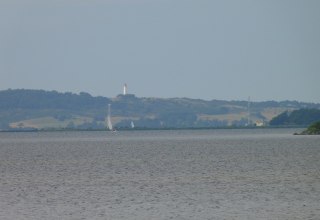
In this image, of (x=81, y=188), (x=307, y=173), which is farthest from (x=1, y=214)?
(x=307, y=173)

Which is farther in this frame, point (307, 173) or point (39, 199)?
point (307, 173)

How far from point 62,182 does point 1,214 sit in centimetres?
1605

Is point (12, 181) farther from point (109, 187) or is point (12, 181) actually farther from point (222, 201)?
point (222, 201)

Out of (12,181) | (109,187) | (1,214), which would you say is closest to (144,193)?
(109,187)

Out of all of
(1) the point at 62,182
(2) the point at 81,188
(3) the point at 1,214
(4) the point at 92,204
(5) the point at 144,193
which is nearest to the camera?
(3) the point at 1,214

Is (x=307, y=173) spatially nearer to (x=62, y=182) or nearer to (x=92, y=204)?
(x=62, y=182)

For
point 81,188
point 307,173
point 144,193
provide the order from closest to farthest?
point 144,193, point 81,188, point 307,173

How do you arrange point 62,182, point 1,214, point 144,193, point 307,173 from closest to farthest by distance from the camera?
point 1,214 → point 144,193 → point 62,182 → point 307,173

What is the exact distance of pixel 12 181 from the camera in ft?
181

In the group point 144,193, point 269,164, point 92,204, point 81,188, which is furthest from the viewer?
point 269,164

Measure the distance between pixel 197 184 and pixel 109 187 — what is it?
4.47 metres

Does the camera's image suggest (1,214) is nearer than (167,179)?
Yes

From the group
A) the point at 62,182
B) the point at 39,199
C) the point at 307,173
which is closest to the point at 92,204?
the point at 39,199

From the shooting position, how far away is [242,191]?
148ft
